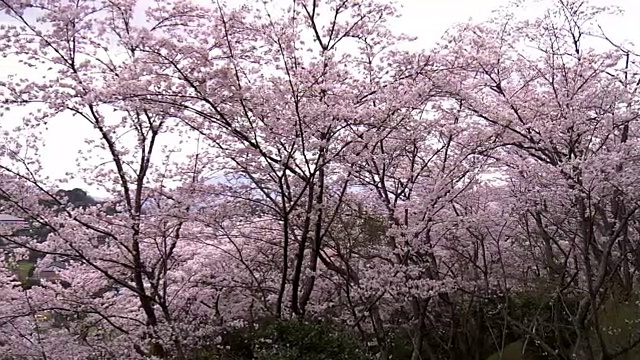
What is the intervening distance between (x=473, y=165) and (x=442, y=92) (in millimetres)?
1013

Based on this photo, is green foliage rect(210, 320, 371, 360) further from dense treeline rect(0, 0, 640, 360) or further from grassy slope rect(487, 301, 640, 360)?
grassy slope rect(487, 301, 640, 360)

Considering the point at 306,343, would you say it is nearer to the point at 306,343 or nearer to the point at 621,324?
the point at 306,343

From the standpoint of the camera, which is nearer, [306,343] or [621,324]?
[306,343]

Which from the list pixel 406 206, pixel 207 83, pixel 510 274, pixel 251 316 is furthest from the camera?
pixel 510 274

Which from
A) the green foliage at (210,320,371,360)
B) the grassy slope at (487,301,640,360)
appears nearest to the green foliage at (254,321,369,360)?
the green foliage at (210,320,371,360)

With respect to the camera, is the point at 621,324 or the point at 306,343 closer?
the point at 306,343

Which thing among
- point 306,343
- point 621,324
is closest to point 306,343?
point 306,343

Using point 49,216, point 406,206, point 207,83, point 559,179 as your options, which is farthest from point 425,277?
point 49,216

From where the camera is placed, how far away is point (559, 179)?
6.39m

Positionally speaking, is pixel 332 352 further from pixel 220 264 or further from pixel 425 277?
pixel 220 264

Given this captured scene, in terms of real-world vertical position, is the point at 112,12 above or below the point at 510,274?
above

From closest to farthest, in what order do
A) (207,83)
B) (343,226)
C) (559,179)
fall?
(207,83), (559,179), (343,226)

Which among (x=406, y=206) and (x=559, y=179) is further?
(x=406, y=206)

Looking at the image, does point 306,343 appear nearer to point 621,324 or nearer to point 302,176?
point 302,176
